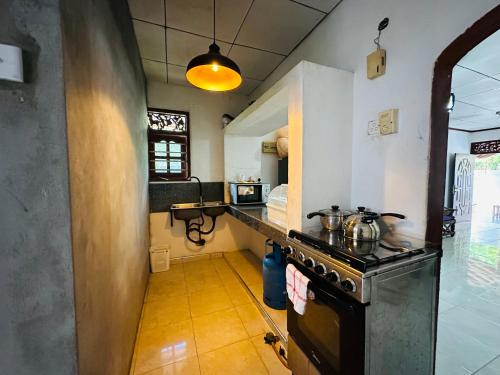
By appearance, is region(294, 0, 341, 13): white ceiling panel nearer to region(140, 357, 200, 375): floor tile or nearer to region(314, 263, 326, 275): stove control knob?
region(314, 263, 326, 275): stove control knob

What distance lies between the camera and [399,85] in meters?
1.21

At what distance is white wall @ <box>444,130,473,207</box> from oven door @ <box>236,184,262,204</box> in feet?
16.4

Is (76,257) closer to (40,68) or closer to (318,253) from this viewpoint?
(40,68)

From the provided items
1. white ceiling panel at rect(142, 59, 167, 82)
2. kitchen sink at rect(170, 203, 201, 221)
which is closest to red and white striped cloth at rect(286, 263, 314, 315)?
kitchen sink at rect(170, 203, 201, 221)

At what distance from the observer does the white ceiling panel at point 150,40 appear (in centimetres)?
189

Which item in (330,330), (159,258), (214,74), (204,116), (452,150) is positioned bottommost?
(159,258)

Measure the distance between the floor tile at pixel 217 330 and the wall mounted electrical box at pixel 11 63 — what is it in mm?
1915

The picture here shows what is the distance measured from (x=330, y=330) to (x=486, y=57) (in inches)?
110

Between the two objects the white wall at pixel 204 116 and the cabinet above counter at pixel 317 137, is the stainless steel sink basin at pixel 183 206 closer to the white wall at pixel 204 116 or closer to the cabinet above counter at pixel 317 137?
the white wall at pixel 204 116

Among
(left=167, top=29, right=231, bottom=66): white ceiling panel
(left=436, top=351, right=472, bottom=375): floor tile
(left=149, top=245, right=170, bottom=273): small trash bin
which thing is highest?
(left=167, top=29, right=231, bottom=66): white ceiling panel

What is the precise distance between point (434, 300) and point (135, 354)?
6.65 feet

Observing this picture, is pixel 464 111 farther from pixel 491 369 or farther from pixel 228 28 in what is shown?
pixel 228 28

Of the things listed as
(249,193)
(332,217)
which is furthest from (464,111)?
(332,217)

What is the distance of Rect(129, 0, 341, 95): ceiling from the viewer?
1629mm
